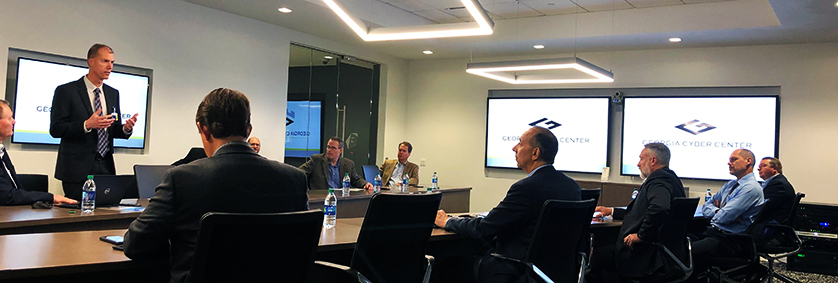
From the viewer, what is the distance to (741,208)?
498cm

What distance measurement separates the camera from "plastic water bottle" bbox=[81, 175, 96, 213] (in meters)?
3.44

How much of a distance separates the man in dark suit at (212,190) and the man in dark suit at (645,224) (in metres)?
2.49

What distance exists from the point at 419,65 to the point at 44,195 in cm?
765

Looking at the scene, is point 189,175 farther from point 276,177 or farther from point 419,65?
point 419,65

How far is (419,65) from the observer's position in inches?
424

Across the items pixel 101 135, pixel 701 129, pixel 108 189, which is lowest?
pixel 108 189

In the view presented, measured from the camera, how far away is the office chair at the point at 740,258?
4719 mm

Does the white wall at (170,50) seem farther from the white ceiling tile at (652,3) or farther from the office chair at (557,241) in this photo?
the office chair at (557,241)

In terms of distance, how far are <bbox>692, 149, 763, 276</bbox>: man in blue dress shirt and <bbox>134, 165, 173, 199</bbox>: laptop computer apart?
13.2ft

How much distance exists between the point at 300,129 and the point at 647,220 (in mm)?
6364

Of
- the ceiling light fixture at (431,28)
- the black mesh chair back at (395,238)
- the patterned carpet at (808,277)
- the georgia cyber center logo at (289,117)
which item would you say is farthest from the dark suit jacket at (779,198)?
the georgia cyber center logo at (289,117)

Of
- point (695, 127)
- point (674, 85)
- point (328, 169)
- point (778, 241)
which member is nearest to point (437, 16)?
point (328, 169)

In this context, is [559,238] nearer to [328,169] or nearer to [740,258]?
[740,258]

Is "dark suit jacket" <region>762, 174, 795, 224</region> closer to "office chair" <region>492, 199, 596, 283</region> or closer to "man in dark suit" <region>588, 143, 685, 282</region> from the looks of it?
"man in dark suit" <region>588, 143, 685, 282</region>
